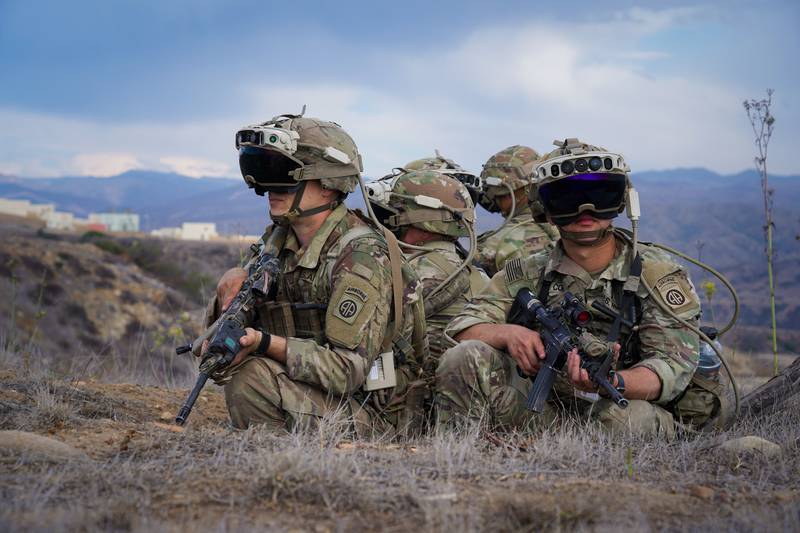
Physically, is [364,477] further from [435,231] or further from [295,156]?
[435,231]

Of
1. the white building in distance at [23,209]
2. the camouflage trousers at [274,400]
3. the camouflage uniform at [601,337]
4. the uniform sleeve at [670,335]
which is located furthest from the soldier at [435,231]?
the white building in distance at [23,209]

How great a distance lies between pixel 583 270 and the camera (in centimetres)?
474

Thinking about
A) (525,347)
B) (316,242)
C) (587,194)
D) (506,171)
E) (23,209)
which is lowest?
(525,347)

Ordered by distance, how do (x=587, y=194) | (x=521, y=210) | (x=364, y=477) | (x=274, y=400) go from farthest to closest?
(x=521, y=210)
(x=587, y=194)
(x=274, y=400)
(x=364, y=477)

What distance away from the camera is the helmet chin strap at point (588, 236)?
4.64 meters

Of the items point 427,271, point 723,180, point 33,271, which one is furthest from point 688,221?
point 723,180

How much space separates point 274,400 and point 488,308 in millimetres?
1403

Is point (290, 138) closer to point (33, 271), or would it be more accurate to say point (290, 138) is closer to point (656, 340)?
point (656, 340)

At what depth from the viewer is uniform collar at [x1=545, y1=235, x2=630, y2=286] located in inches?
183

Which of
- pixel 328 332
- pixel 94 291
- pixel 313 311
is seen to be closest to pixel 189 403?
pixel 328 332

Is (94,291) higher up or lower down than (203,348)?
higher up

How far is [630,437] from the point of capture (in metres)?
4.22

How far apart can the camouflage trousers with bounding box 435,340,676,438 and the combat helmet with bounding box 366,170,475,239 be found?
61.5 inches

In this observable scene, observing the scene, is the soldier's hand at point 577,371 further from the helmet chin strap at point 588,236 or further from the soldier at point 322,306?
the soldier at point 322,306
